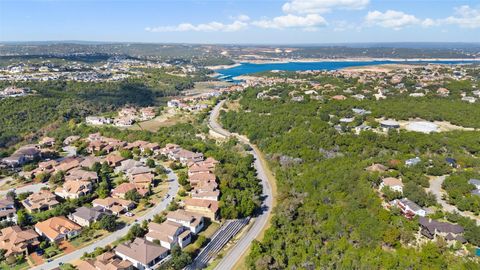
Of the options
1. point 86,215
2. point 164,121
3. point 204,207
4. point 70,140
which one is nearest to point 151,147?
point 70,140

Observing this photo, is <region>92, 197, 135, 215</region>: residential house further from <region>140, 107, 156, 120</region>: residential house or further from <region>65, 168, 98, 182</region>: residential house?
<region>140, 107, 156, 120</region>: residential house

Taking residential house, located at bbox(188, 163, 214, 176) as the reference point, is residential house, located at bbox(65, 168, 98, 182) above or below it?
below

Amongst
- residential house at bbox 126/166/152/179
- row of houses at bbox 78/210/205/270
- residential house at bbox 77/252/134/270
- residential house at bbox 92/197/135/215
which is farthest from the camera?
residential house at bbox 126/166/152/179

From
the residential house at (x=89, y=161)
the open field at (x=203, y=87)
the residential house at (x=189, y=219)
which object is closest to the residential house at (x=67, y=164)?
the residential house at (x=89, y=161)

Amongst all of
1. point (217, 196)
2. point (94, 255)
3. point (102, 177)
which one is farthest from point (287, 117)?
point (94, 255)

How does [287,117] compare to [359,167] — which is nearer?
[359,167]

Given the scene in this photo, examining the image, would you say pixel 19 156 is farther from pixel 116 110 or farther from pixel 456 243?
pixel 456 243

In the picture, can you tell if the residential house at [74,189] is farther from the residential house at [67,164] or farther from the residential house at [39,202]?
the residential house at [67,164]

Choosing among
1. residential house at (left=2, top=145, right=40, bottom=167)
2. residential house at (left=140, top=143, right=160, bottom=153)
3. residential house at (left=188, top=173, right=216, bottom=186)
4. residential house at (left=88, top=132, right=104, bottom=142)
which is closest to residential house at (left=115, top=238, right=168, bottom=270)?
residential house at (left=188, top=173, right=216, bottom=186)
